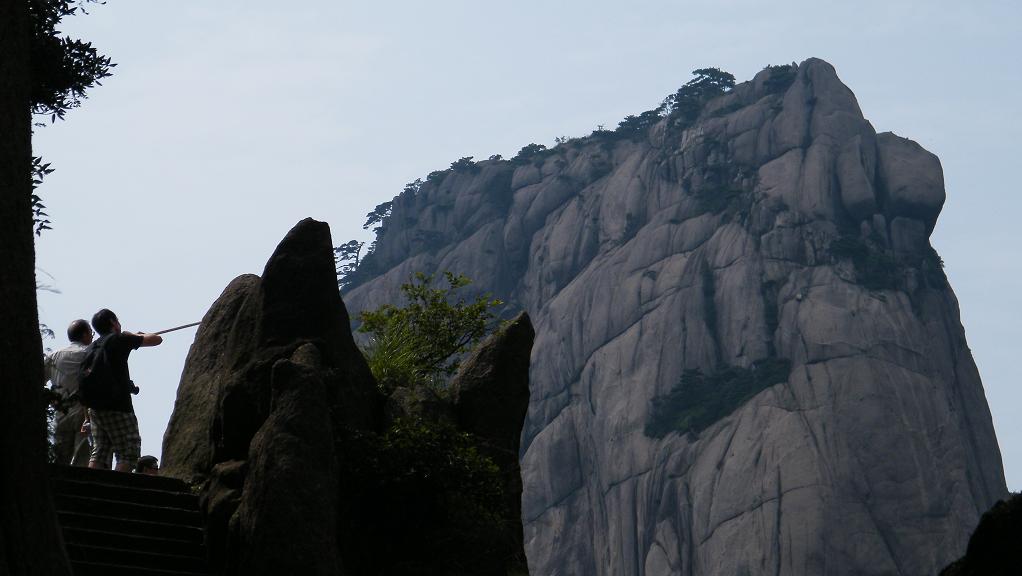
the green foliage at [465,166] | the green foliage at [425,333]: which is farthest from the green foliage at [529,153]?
the green foliage at [425,333]

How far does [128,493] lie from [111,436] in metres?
1.73

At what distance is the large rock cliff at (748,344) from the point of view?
254 feet

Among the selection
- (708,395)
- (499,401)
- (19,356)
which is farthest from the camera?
(708,395)

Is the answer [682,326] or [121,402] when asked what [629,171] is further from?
[121,402]

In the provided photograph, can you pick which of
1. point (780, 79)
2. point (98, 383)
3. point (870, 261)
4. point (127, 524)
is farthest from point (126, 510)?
point (780, 79)

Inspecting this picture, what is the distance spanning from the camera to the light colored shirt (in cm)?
1653

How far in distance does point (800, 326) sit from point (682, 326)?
989 centimetres

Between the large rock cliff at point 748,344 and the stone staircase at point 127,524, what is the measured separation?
65.0 m

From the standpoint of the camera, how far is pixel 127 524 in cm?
1371

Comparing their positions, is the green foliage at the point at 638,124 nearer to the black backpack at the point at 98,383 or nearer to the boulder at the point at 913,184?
the boulder at the point at 913,184

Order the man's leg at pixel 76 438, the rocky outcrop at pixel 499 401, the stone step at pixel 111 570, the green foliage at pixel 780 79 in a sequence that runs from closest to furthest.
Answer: the stone step at pixel 111 570 → the man's leg at pixel 76 438 → the rocky outcrop at pixel 499 401 → the green foliage at pixel 780 79

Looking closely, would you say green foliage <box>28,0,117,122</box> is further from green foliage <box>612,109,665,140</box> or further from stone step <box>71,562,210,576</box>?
green foliage <box>612,109,665,140</box>

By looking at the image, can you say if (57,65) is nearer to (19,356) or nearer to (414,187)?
(19,356)

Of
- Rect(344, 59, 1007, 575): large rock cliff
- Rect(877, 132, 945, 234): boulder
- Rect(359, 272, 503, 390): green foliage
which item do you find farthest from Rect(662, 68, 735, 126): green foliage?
Rect(359, 272, 503, 390): green foliage
